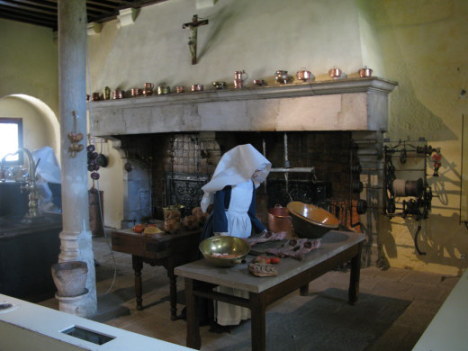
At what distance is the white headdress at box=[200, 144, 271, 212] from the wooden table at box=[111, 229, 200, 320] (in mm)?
430

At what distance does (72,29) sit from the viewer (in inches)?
164

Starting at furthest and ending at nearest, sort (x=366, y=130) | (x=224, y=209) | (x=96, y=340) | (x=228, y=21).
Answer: (x=228, y=21), (x=366, y=130), (x=224, y=209), (x=96, y=340)

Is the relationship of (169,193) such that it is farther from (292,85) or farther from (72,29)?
(72,29)

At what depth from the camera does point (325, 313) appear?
445 cm

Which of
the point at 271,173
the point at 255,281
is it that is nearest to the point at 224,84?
the point at 271,173

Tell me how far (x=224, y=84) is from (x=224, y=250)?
3.16m

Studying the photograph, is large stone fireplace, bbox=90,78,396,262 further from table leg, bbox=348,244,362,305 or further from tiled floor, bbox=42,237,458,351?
table leg, bbox=348,244,362,305

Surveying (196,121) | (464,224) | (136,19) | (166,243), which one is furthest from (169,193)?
(464,224)

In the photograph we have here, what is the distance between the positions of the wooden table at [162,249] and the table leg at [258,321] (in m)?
1.35

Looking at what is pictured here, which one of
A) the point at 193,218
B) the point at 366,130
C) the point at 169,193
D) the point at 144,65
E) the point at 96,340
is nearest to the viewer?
the point at 96,340

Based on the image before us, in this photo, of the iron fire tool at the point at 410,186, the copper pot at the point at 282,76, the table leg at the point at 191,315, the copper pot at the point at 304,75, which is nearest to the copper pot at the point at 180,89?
the copper pot at the point at 282,76

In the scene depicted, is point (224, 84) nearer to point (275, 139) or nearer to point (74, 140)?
point (275, 139)

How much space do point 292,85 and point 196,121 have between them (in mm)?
1624

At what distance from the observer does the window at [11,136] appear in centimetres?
903
